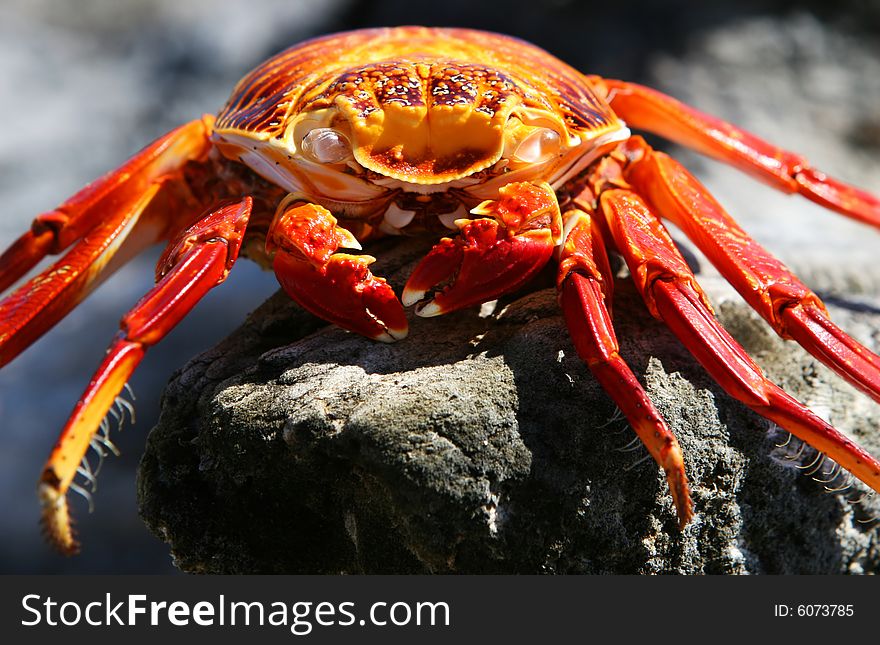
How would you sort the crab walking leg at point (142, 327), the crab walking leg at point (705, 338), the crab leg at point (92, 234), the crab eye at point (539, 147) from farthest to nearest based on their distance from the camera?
the crab leg at point (92, 234) < the crab eye at point (539, 147) < the crab walking leg at point (705, 338) < the crab walking leg at point (142, 327)

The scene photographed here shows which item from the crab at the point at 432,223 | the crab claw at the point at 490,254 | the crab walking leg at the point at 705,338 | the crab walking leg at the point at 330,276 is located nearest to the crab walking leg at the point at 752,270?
the crab at the point at 432,223

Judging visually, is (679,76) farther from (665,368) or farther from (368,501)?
(368,501)

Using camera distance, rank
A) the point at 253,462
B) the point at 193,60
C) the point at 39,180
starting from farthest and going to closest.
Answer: the point at 193,60, the point at 39,180, the point at 253,462

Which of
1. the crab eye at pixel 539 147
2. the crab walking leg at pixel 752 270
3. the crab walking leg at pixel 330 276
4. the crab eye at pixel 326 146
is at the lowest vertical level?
the crab walking leg at pixel 752 270

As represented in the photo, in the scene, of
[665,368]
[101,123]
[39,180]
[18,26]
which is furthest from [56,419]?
[18,26]

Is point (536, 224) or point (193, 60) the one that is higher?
point (536, 224)

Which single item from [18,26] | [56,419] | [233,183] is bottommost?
[56,419]

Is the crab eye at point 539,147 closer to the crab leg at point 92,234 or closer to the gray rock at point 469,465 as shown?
the gray rock at point 469,465
